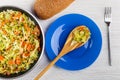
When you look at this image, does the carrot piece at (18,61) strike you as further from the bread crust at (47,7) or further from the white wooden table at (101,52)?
the bread crust at (47,7)

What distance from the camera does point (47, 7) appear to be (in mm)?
1220

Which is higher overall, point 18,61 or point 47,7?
point 47,7

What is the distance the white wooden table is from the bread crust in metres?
0.04

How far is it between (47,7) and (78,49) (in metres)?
0.20

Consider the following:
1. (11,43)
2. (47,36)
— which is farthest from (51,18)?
(11,43)

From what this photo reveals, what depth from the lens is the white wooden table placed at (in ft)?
4.13

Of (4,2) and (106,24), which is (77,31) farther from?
(4,2)

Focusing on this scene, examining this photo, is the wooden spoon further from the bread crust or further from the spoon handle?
the bread crust

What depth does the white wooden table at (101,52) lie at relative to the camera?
1.26 m

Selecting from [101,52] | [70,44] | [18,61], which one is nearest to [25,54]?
[18,61]

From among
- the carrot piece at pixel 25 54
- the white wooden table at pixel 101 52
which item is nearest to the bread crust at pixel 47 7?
the white wooden table at pixel 101 52

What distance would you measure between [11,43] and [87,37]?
0.28m

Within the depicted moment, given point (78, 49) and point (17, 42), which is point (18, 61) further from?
point (78, 49)

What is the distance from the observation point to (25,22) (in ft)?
4.05
